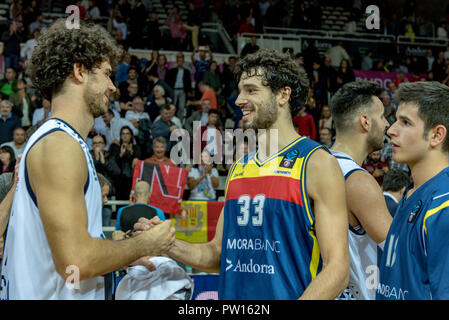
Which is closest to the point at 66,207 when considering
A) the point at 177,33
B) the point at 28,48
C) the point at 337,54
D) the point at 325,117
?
the point at 325,117

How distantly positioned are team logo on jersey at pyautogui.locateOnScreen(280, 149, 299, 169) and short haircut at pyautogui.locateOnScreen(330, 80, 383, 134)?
1020 mm

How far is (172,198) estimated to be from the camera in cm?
948

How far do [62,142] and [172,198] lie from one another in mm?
7164

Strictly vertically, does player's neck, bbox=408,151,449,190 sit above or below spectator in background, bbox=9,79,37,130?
below

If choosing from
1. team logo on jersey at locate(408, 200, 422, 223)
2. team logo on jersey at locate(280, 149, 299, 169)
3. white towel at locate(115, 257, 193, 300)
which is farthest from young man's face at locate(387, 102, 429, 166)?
white towel at locate(115, 257, 193, 300)

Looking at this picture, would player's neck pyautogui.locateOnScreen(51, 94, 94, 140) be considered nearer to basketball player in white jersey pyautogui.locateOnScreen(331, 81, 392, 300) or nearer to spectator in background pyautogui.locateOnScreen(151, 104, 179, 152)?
basketball player in white jersey pyautogui.locateOnScreen(331, 81, 392, 300)

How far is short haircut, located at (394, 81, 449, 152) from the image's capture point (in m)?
2.92

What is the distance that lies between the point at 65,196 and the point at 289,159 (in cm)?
145

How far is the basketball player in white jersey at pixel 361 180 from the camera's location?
347cm

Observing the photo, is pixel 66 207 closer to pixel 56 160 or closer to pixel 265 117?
pixel 56 160

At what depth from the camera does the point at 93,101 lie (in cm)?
266
